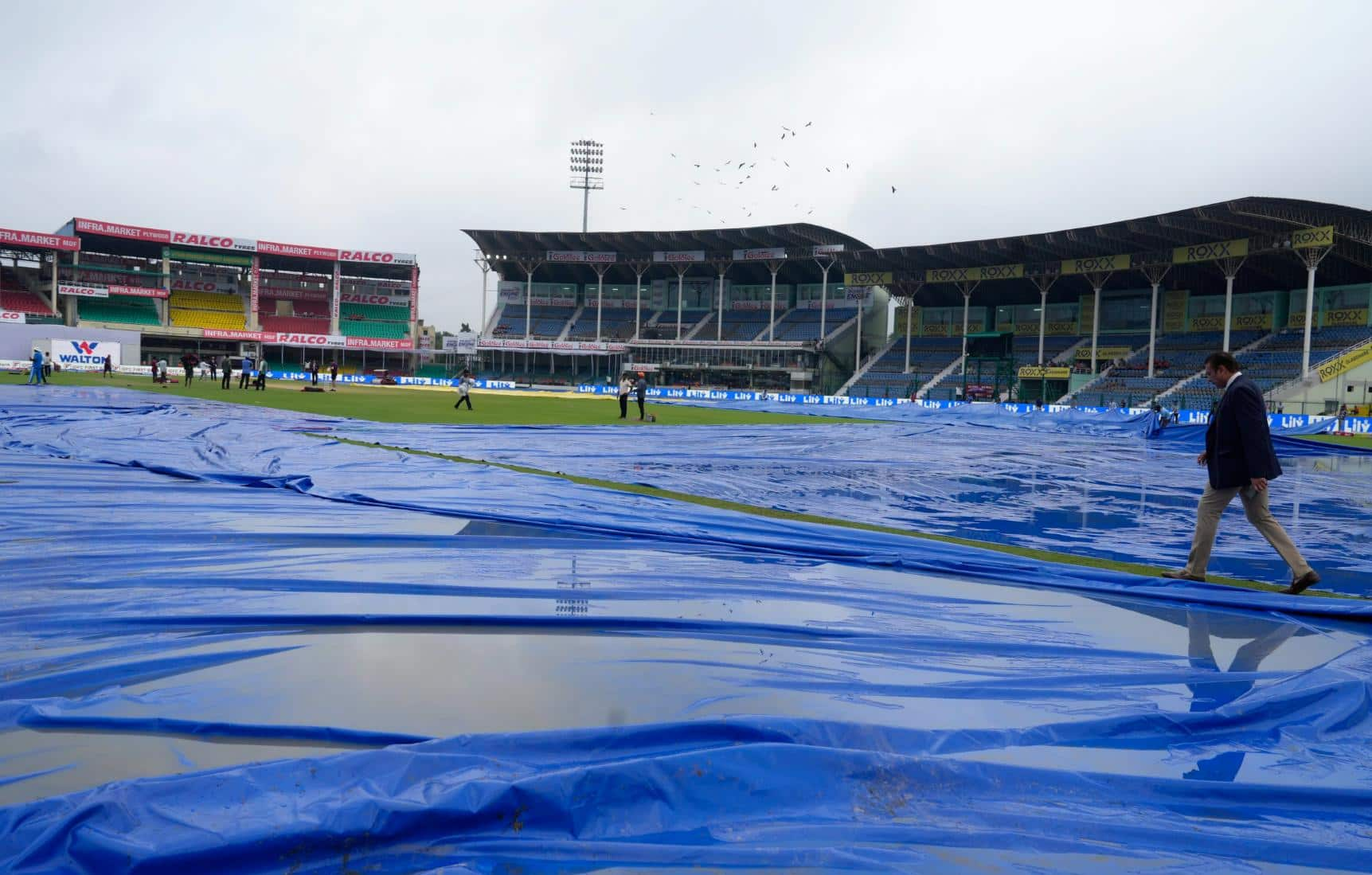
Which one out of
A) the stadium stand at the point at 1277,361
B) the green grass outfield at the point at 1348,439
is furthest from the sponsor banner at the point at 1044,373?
the green grass outfield at the point at 1348,439

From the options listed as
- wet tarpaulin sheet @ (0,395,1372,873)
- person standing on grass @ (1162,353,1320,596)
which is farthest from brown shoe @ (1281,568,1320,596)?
wet tarpaulin sheet @ (0,395,1372,873)

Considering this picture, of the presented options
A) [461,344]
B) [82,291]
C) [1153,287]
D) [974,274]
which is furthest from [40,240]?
[1153,287]

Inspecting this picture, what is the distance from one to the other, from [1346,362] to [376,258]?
6446cm

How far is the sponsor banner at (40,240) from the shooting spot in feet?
Result: 195

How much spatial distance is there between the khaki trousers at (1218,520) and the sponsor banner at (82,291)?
242 ft

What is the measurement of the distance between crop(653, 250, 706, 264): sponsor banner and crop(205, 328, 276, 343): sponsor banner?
30.7 m

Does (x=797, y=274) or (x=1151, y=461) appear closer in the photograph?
(x=1151, y=461)

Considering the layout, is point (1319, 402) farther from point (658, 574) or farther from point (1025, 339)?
point (658, 574)

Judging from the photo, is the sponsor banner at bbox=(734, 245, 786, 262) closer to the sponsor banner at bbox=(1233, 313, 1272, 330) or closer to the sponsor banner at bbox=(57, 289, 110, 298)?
the sponsor banner at bbox=(1233, 313, 1272, 330)

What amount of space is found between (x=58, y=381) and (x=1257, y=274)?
193 ft

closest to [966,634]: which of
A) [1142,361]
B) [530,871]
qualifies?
[530,871]

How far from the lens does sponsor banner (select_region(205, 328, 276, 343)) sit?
67062mm

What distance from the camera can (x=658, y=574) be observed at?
5.84m

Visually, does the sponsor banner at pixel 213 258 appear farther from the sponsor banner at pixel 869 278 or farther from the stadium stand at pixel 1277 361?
the stadium stand at pixel 1277 361
